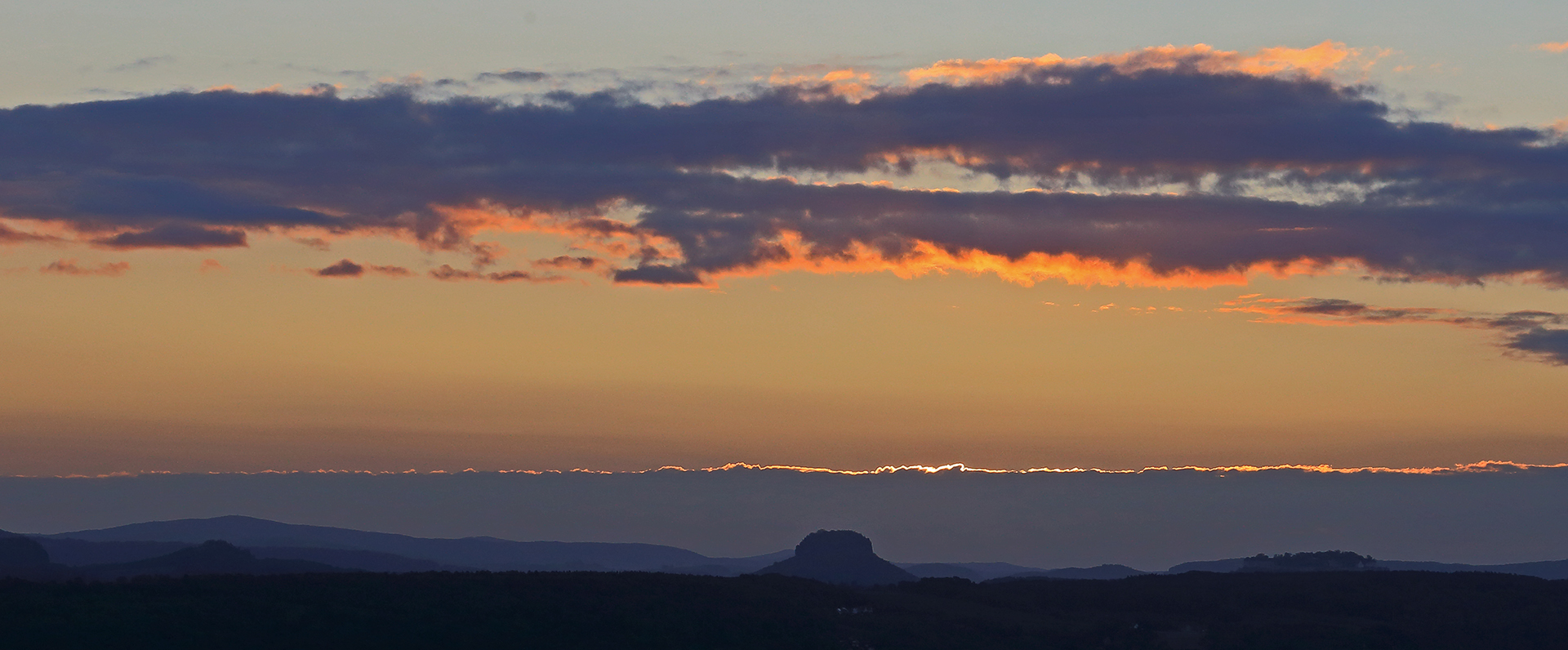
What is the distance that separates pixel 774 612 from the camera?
73750 millimetres

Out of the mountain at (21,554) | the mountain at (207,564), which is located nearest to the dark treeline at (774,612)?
the mountain at (207,564)

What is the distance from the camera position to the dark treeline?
193 feet

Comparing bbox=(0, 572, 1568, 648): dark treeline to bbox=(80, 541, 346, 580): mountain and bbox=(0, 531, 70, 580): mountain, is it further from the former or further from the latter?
bbox=(0, 531, 70, 580): mountain

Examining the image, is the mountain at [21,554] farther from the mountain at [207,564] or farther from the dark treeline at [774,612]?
the dark treeline at [774,612]

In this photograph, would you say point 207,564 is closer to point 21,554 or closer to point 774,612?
point 21,554

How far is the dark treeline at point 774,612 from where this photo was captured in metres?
59.0

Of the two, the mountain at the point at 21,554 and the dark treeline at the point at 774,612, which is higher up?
the mountain at the point at 21,554

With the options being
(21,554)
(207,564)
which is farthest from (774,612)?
(21,554)

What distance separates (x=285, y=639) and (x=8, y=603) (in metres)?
11.8

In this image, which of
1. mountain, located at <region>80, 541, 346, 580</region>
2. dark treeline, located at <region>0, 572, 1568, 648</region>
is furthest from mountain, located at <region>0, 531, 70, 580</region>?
dark treeline, located at <region>0, 572, 1568, 648</region>

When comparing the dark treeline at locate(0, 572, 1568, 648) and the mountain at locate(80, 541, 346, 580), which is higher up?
the mountain at locate(80, 541, 346, 580)

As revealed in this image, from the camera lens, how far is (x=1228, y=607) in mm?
90625

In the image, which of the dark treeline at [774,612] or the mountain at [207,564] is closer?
the dark treeline at [774,612]

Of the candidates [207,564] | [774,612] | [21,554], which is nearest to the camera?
[774,612]
